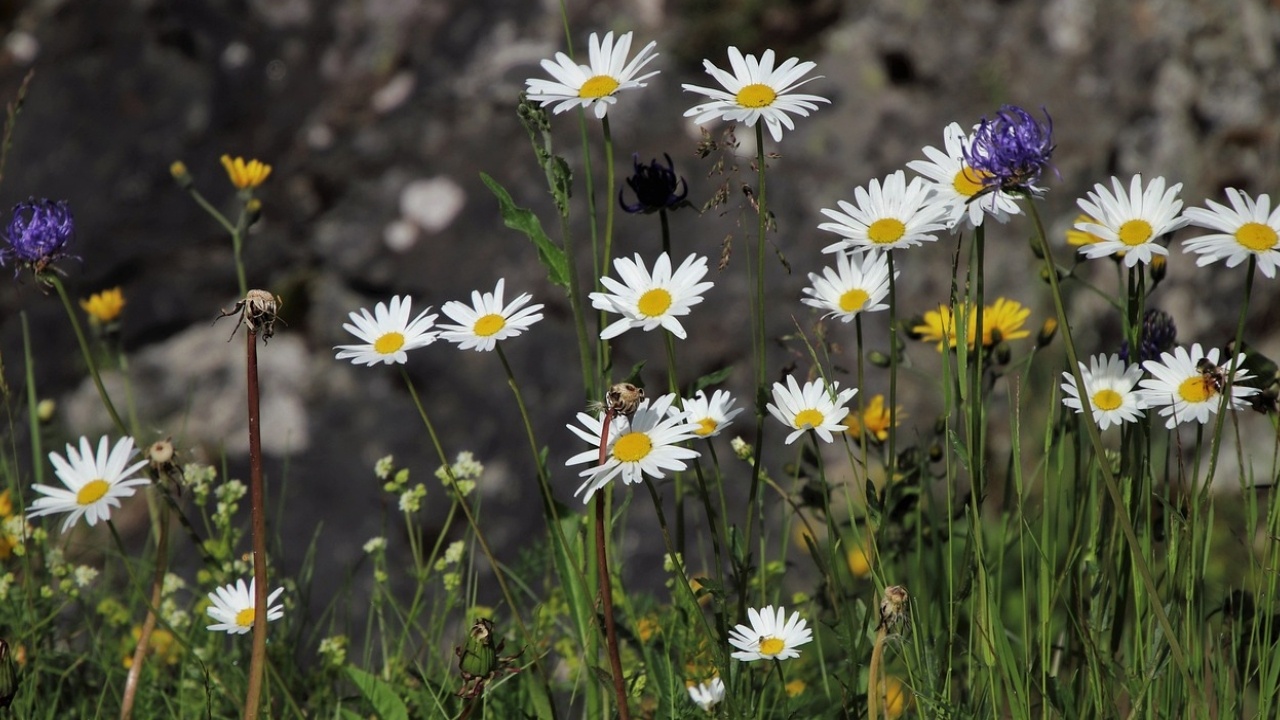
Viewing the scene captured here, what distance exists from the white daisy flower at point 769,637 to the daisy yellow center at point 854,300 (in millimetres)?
313

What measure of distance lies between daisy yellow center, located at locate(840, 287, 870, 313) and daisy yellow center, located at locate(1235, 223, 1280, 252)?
1.13ft

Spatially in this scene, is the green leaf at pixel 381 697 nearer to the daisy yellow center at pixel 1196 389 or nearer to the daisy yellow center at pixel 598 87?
the daisy yellow center at pixel 598 87

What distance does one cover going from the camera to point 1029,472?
94.5 inches

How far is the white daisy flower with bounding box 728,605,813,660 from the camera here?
106 centimetres

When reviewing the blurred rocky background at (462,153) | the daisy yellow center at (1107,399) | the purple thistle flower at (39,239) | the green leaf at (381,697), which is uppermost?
the blurred rocky background at (462,153)

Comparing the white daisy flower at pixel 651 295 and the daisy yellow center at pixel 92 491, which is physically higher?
the white daisy flower at pixel 651 295

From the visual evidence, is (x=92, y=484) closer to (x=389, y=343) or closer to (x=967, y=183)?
(x=389, y=343)

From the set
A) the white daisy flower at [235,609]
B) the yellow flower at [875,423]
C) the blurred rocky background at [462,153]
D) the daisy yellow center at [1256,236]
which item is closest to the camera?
the daisy yellow center at [1256,236]

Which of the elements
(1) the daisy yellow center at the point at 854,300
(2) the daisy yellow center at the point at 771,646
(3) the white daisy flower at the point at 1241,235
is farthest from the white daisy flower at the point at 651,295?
(3) the white daisy flower at the point at 1241,235

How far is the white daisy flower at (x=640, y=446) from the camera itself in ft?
3.02

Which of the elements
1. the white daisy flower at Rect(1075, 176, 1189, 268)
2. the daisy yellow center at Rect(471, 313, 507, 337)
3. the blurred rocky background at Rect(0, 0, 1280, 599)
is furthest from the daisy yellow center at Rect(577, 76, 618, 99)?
the blurred rocky background at Rect(0, 0, 1280, 599)

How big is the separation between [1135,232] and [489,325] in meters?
0.62

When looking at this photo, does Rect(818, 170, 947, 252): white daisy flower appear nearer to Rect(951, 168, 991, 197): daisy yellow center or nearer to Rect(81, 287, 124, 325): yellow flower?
Rect(951, 168, 991, 197): daisy yellow center

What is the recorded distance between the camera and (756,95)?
1.06 metres
